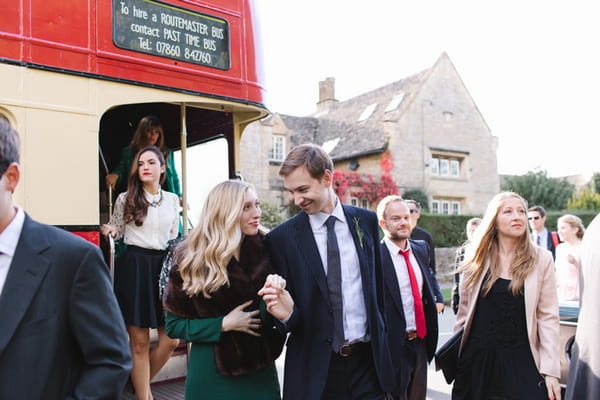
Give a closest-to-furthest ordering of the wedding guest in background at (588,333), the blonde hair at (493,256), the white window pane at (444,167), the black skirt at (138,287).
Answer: the wedding guest in background at (588,333)
the blonde hair at (493,256)
the black skirt at (138,287)
the white window pane at (444,167)

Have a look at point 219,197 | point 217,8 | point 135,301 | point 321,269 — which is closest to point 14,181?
point 219,197

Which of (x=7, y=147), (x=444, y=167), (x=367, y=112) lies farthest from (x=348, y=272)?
(x=367, y=112)

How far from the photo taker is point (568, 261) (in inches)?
329

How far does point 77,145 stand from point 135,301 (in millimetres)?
1459

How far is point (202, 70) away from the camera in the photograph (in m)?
5.55

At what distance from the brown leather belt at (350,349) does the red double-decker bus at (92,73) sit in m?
2.50

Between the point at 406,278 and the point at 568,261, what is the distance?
4.69m

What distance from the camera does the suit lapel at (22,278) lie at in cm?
178

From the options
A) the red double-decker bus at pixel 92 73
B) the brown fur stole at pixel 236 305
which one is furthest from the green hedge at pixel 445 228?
the brown fur stole at pixel 236 305

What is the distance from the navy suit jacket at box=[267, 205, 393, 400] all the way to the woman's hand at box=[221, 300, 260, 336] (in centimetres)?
22

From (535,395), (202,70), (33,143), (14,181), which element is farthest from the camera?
(202,70)

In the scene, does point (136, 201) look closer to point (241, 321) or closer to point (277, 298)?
point (241, 321)

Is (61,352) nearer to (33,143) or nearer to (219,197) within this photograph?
(219,197)

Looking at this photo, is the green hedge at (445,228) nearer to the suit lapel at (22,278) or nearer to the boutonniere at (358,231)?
the boutonniere at (358,231)
